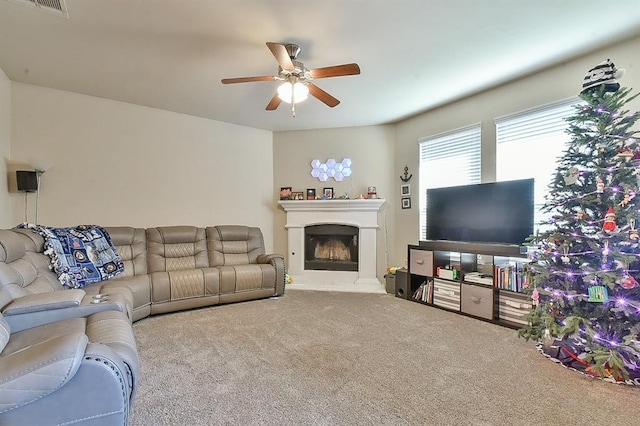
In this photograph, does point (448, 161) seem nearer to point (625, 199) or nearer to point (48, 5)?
point (625, 199)

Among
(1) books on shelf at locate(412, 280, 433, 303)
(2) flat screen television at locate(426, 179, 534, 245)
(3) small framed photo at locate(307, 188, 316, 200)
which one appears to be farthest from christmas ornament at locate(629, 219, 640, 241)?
(3) small framed photo at locate(307, 188, 316, 200)

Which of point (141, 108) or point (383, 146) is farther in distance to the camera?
point (383, 146)

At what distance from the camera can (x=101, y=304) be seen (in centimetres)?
212

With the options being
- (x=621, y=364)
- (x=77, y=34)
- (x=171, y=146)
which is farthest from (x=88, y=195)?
(x=621, y=364)

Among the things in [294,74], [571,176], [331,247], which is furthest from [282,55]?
[331,247]

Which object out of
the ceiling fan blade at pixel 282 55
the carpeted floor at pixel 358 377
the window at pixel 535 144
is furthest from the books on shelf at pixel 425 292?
the ceiling fan blade at pixel 282 55

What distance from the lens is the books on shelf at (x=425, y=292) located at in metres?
3.97

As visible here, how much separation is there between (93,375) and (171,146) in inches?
157

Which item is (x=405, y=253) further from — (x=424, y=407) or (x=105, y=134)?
(x=105, y=134)

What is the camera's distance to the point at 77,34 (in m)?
2.63

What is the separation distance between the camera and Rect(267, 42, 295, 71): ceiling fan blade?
223 centimetres

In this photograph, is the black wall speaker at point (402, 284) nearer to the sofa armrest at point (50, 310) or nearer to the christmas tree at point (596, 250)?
the christmas tree at point (596, 250)

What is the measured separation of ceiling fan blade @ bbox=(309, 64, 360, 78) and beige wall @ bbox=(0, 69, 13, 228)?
3.42 metres

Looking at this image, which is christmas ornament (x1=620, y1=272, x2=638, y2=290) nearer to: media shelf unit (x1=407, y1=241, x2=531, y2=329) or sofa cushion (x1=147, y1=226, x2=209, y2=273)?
media shelf unit (x1=407, y1=241, x2=531, y2=329)
